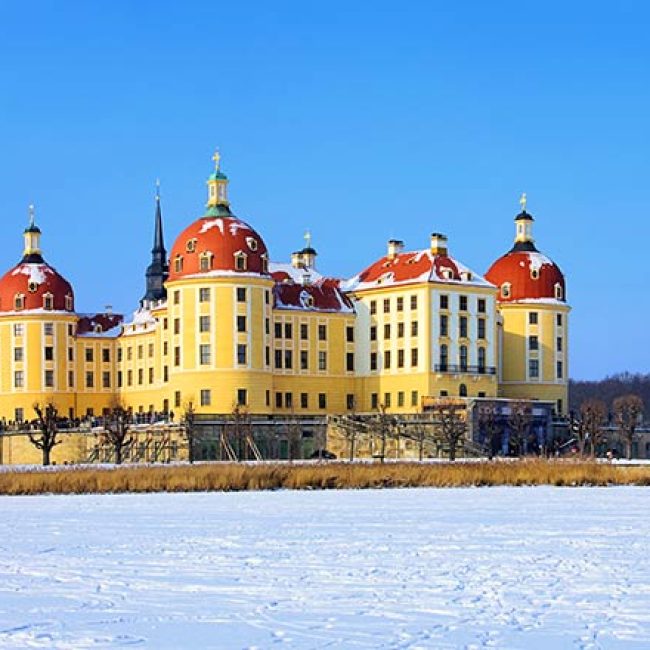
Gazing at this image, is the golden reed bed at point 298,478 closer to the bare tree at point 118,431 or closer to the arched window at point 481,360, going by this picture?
the bare tree at point 118,431

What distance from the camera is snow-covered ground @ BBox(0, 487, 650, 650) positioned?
1522cm

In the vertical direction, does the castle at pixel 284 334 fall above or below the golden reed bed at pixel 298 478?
above

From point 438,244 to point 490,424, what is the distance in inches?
551

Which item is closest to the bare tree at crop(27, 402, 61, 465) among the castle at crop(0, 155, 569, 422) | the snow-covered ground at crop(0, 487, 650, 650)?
the castle at crop(0, 155, 569, 422)

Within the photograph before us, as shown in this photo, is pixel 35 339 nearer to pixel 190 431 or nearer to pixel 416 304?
pixel 190 431

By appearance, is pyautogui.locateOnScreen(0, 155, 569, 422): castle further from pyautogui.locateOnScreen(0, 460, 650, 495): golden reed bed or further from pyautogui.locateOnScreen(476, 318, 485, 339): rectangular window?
pyautogui.locateOnScreen(0, 460, 650, 495): golden reed bed

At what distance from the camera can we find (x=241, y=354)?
87.9 m

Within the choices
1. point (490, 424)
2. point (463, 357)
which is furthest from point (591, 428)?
point (463, 357)

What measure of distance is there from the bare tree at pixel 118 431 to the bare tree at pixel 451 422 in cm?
1788

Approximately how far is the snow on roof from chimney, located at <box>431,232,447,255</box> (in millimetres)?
337

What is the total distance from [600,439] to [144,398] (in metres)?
32.9

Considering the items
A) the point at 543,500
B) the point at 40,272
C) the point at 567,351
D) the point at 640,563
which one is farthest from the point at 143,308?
the point at 640,563

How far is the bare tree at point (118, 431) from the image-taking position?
79000mm

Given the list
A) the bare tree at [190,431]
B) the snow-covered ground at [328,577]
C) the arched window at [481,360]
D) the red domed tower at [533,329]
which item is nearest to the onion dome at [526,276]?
the red domed tower at [533,329]
